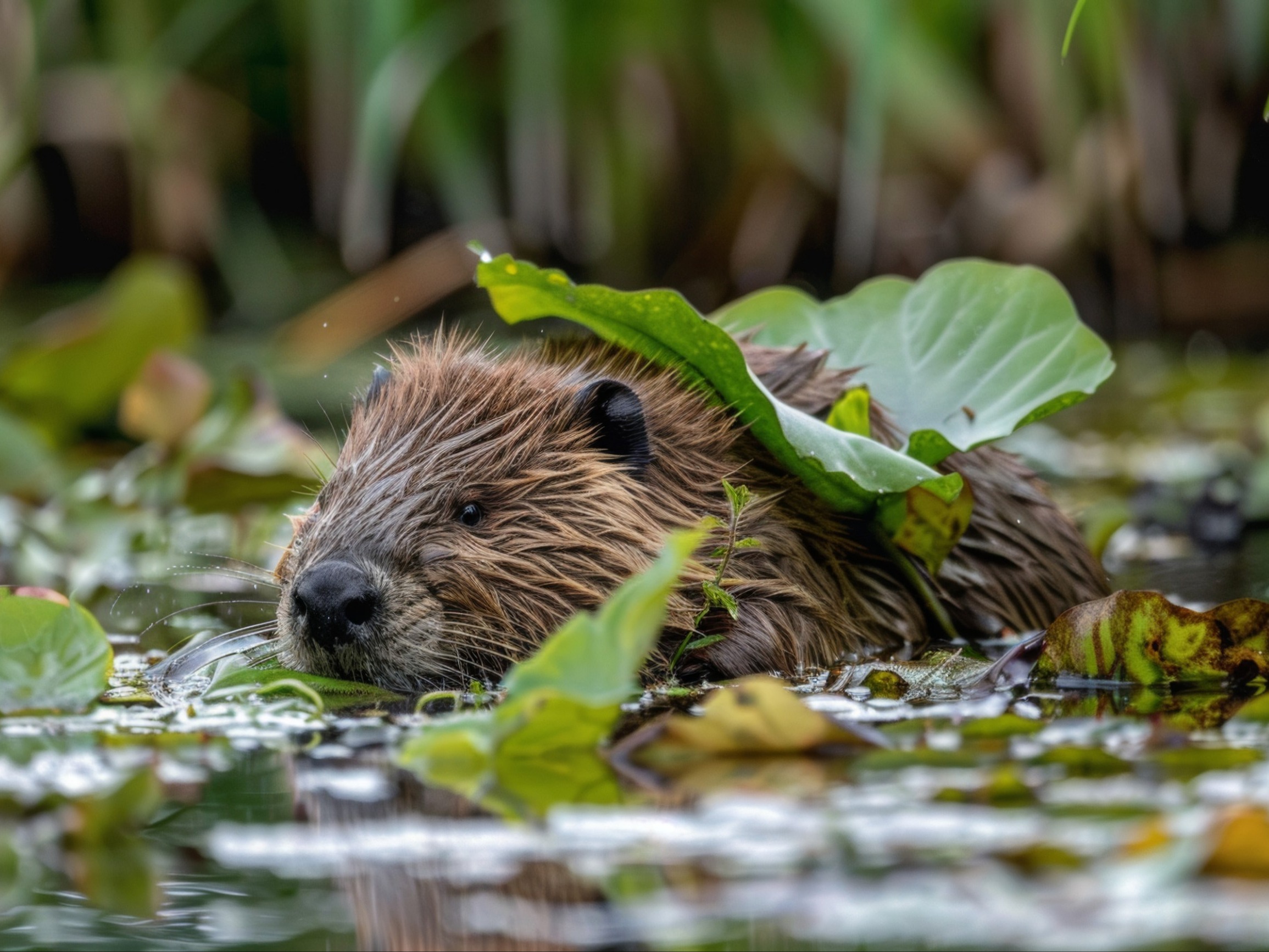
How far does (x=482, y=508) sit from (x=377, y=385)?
0.41 meters

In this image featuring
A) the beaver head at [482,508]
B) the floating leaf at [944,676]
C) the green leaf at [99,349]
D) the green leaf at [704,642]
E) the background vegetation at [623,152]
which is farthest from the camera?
the background vegetation at [623,152]

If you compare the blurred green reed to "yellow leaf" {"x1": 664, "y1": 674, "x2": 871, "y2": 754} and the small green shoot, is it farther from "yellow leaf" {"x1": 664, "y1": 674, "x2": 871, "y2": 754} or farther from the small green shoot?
"yellow leaf" {"x1": 664, "y1": 674, "x2": 871, "y2": 754}

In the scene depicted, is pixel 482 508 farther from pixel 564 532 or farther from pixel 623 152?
pixel 623 152

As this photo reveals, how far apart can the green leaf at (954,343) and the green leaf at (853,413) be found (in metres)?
0.10

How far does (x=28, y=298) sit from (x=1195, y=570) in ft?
27.1

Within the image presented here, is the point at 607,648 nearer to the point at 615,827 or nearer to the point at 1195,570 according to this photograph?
the point at 615,827

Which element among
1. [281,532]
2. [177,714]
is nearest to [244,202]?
[281,532]

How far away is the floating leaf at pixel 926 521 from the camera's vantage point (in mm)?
2936

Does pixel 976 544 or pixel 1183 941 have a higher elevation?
pixel 976 544

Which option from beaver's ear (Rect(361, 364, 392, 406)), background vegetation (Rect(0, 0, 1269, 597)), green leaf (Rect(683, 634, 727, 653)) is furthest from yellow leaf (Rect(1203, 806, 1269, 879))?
background vegetation (Rect(0, 0, 1269, 597))

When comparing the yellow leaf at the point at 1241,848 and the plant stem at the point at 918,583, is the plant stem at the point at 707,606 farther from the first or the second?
the yellow leaf at the point at 1241,848

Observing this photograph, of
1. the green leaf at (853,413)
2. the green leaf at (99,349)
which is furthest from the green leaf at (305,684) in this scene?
the green leaf at (99,349)

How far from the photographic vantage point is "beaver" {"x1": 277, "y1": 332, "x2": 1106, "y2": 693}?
264 centimetres

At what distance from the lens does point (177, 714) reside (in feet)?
7.84
